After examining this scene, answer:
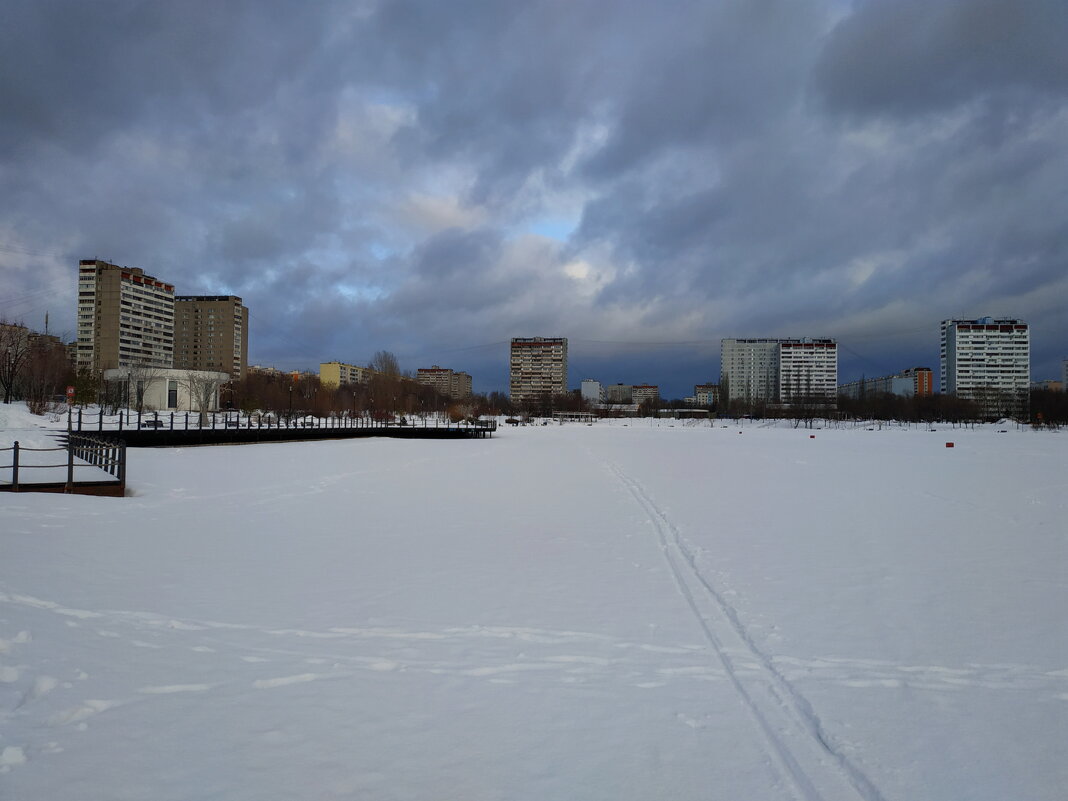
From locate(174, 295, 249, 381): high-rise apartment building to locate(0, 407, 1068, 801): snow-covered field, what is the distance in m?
159

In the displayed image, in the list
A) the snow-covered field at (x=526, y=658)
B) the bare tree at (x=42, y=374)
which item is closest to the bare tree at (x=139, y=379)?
the bare tree at (x=42, y=374)

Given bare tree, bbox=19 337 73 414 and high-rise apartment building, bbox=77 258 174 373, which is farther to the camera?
high-rise apartment building, bbox=77 258 174 373

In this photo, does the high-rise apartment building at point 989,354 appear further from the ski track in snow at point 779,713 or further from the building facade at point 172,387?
the ski track in snow at point 779,713

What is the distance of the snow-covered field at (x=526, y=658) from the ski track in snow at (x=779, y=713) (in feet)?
0.07

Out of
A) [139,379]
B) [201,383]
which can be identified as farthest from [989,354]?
[139,379]

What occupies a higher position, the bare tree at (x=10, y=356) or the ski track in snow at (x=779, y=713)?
the bare tree at (x=10, y=356)

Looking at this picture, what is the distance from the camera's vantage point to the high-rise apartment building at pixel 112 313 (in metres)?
127

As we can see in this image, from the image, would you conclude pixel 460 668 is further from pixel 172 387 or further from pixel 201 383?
pixel 172 387

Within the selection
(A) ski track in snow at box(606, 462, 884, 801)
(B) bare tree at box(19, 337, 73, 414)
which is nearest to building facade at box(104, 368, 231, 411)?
(B) bare tree at box(19, 337, 73, 414)

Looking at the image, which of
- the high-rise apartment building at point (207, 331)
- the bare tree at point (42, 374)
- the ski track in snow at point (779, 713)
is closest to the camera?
the ski track in snow at point (779, 713)

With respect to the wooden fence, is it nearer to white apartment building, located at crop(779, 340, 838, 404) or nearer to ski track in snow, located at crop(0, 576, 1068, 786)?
ski track in snow, located at crop(0, 576, 1068, 786)

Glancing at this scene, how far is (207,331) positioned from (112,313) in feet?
93.6

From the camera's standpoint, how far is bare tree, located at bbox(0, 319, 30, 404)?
47.1m

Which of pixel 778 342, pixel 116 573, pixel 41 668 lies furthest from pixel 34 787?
pixel 778 342
